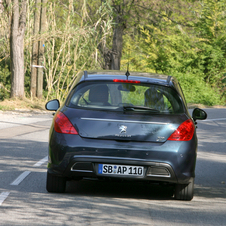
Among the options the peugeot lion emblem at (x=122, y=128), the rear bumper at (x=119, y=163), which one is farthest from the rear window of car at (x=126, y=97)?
the rear bumper at (x=119, y=163)

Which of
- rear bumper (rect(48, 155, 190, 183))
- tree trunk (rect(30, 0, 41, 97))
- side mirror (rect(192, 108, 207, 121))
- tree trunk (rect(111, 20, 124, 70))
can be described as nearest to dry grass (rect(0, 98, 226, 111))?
tree trunk (rect(30, 0, 41, 97))

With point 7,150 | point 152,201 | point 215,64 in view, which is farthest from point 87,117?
point 215,64

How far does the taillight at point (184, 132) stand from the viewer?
5.57 m

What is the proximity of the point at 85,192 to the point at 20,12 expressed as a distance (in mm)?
17031

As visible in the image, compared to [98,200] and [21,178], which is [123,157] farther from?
[21,178]

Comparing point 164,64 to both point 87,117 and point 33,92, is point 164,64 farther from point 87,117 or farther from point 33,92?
point 87,117

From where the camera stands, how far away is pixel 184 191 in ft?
19.5

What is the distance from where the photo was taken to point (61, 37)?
22.1m

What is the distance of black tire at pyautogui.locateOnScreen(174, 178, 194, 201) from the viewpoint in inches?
233

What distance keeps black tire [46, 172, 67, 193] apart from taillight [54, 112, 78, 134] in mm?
620

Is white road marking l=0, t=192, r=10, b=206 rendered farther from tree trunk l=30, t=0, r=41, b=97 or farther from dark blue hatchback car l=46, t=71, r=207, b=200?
tree trunk l=30, t=0, r=41, b=97

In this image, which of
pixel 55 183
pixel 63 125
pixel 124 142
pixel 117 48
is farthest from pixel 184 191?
pixel 117 48

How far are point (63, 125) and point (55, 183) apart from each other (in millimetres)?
779

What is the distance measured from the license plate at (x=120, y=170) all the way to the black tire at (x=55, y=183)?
667 millimetres
